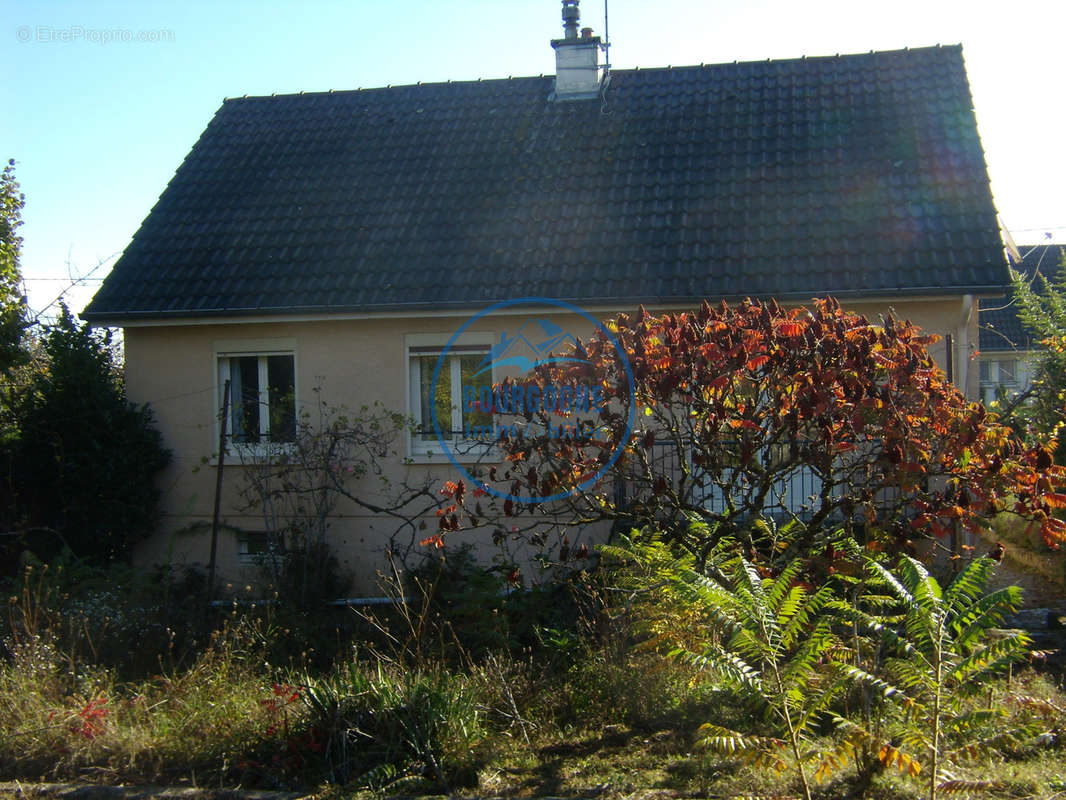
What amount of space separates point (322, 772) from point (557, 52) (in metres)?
10.7

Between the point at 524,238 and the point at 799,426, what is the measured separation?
6.08 m

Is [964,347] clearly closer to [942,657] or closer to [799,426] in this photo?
[799,426]

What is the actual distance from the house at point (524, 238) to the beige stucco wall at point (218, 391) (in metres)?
0.02

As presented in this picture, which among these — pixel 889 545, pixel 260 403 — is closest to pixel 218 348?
pixel 260 403

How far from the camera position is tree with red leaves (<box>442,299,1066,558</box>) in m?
4.79

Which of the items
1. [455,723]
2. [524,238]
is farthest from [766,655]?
[524,238]

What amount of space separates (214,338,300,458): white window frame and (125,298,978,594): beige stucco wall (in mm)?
33

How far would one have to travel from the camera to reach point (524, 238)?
1056 centimetres

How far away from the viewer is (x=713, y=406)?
5.08 metres

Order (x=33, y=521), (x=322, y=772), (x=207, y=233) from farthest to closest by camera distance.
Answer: (x=207, y=233)
(x=33, y=521)
(x=322, y=772)

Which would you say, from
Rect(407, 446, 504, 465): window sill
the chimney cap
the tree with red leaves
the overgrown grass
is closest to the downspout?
the overgrown grass

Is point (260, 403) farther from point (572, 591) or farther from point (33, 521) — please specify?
point (572, 591)

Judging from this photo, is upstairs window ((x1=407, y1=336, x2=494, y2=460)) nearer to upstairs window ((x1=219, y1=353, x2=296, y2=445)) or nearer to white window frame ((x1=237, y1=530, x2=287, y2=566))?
upstairs window ((x1=219, y1=353, x2=296, y2=445))

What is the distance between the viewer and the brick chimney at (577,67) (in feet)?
42.2
